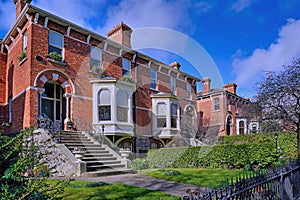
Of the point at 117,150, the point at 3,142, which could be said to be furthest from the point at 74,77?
the point at 3,142

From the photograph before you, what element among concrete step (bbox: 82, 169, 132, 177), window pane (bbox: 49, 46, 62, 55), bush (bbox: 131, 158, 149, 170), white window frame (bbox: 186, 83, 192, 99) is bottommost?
bush (bbox: 131, 158, 149, 170)

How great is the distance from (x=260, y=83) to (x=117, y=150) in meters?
8.45

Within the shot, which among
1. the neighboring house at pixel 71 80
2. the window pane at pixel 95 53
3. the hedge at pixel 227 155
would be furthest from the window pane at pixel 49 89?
the hedge at pixel 227 155

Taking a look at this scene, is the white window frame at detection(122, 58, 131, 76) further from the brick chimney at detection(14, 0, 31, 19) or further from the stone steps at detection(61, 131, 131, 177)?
the brick chimney at detection(14, 0, 31, 19)

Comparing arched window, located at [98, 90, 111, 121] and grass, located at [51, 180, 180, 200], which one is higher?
arched window, located at [98, 90, 111, 121]

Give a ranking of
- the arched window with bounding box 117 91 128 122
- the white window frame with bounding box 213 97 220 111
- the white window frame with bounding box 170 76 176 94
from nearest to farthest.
A: the arched window with bounding box 117 91 128 122 → the white window frame with bounding box 170 76 176 94 → the white window frame with bounding box 213 97 220 111

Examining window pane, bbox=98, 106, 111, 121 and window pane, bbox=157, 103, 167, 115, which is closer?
window pane, bbox=98, 106, 111, 121

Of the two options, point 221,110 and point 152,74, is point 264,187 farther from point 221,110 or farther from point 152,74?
point 221,110

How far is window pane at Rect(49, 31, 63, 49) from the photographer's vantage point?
13.9m

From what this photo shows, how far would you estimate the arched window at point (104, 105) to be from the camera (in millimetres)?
15421

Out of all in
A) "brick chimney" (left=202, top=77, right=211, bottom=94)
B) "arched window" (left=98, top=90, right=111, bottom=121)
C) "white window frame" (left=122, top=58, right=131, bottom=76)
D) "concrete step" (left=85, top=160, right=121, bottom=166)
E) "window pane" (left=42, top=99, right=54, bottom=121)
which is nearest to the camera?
"concrete step" (left=85, top=160, right=121, bottom=166)

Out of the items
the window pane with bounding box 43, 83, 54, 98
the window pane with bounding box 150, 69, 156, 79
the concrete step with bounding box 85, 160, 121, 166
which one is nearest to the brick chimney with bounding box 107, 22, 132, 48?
the window pane with bounding box 150, 69, 156, 79

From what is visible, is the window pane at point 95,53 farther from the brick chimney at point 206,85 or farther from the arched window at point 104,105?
the brick chimney at point 206,85

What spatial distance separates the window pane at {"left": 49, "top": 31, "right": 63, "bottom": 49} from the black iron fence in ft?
39.7
